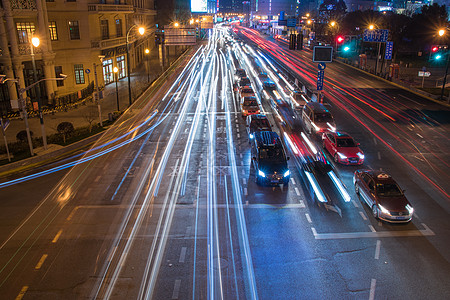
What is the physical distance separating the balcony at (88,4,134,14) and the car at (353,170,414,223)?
124ft

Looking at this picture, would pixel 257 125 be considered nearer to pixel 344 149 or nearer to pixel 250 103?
pixel 344 149

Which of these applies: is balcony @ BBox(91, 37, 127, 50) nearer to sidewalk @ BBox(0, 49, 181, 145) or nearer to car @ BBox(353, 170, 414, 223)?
sidewalk @ BBox(0, 49, 181, 145)

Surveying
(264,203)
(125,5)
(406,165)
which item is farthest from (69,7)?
(406,165)

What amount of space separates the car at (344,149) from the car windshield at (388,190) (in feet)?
17.9

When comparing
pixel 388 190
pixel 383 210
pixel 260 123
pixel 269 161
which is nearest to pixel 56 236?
pixel 269 161

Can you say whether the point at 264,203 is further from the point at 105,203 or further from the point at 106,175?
the point at 106,175

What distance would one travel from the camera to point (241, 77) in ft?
161

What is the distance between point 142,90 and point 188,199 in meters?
29.2

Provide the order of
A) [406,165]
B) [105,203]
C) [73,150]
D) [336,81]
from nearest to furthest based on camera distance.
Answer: [105,203]
[406,165]
[73,150]
[336,81]

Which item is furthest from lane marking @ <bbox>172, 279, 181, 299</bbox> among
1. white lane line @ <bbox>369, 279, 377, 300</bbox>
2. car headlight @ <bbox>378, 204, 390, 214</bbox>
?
car headlight @ <bbox>378, 204, 390, 214</bbox>

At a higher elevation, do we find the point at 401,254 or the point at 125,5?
the point at 125,5

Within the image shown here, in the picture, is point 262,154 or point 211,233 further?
point 262,154

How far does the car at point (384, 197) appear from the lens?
1605 centimetres

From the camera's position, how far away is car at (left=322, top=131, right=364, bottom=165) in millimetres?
22625
